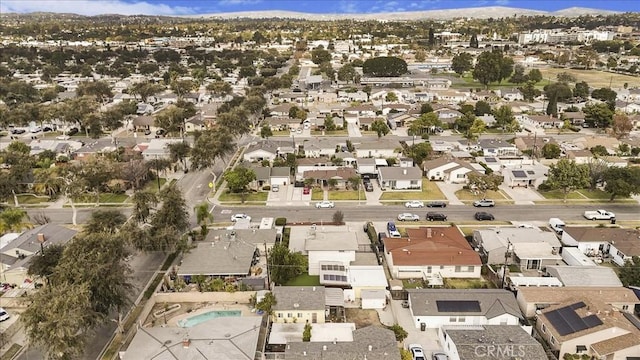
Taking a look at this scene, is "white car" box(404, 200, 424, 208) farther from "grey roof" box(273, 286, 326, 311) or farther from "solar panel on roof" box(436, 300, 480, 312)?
"grey roof" box(273, 286, 326, 311)

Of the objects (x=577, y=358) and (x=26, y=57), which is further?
(x=26, y=57)

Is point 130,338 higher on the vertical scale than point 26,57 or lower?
lower

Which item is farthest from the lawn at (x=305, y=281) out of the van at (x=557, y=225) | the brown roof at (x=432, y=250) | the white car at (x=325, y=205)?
the van at (x=557, y=225)

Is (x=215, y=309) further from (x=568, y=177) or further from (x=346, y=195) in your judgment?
(x=568, y=177)

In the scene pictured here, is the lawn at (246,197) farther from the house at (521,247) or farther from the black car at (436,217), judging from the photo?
the house at (521,247)

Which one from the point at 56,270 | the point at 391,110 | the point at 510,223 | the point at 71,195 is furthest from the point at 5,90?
the point at 510,223

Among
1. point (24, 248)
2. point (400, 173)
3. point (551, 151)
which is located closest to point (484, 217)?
point (400, 173)

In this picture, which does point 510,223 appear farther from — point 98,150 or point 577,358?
point 98,150
